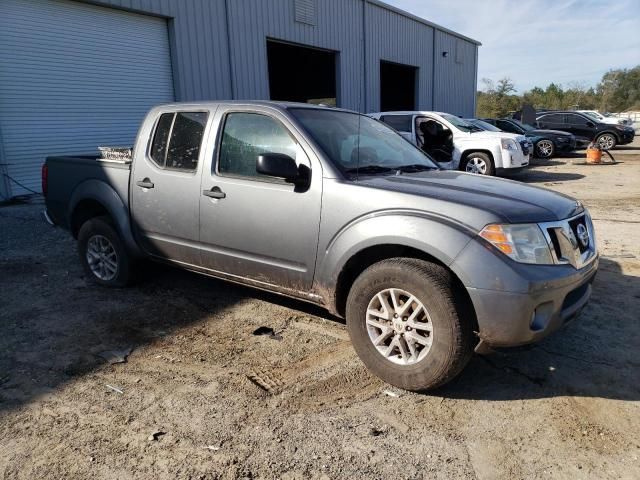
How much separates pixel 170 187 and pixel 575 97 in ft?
250

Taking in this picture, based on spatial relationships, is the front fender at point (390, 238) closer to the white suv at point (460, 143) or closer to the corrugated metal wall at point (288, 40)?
the corrugated metal wall at point (288, 40)

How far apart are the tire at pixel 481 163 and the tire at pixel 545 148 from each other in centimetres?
918

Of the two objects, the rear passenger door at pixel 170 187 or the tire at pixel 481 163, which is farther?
the tire at pixel 481 163

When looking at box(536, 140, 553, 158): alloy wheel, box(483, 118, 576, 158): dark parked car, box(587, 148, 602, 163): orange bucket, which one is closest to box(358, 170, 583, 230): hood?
box(587, 148, 602, 163): orange bucket

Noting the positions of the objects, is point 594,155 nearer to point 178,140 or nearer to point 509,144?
point 509,144

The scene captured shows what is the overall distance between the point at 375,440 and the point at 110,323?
8.67 ft

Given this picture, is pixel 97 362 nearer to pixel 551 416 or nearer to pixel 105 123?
pixel 551 416

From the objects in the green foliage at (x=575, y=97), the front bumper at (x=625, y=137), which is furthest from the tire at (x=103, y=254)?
the green foliage at (x=575, y=97)

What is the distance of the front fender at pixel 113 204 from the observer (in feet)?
15.2

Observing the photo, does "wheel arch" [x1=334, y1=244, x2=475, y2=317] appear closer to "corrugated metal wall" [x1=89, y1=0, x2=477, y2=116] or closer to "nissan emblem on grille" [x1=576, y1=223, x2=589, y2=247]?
"nissan emblem on grille" [x1=576, y1=223, x2=589, y2=247]

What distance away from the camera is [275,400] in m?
3.06

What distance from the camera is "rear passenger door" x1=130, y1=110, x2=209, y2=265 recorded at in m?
4.12

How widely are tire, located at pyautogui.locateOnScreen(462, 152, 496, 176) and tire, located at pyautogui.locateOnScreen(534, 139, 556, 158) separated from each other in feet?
30.1

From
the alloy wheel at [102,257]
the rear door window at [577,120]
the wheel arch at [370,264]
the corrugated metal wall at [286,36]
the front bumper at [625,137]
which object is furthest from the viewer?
the front bumper at [625,137]
